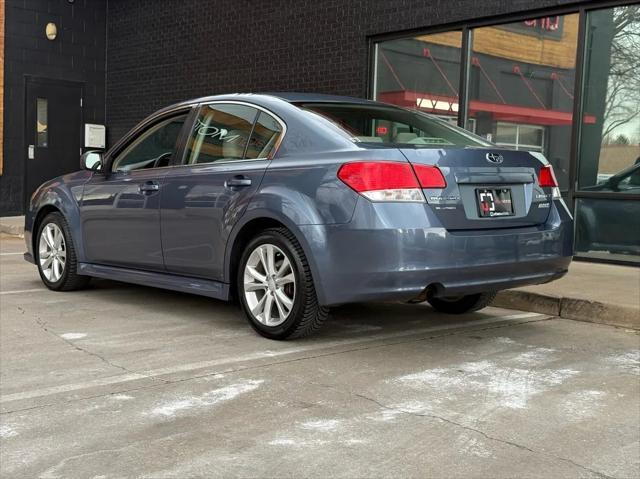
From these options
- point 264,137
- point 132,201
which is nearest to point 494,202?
point 264,137

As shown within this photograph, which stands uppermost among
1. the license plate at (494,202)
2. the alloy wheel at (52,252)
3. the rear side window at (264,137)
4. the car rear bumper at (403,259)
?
the rear side window at (264,137)

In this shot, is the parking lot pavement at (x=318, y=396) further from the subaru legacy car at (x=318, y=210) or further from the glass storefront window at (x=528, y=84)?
the glass storefront window at (x=528, y=84)

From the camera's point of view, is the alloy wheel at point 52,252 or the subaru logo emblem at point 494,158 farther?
the alloy wheel at point 52,252

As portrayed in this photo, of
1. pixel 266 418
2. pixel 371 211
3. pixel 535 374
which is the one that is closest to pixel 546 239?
pixel 535 374

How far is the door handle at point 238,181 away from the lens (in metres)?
5.26

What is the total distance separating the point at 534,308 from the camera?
21.7 feet

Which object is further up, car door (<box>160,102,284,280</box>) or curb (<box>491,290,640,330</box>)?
car door (<box>160,102,284,280</box>)

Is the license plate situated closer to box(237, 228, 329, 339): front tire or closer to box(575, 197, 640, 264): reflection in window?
box(237, 228, 329, 339): front tire

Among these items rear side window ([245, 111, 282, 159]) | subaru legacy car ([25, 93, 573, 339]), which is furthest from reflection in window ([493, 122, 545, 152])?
rear side window ([245, 111, 282, 159])

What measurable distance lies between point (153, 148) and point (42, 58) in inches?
390

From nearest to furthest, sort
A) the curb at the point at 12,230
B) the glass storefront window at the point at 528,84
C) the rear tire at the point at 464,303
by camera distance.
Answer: the rear tire at the point at 464,303 → the glass storefront window at the point at 528,84 → the curb at the point at 12,230

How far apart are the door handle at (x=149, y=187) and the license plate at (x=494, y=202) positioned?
2452mm

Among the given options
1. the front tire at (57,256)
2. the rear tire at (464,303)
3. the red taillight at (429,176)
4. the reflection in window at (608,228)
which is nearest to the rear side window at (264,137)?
the red taillight at (429,176)

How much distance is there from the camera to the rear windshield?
16.5 feet
